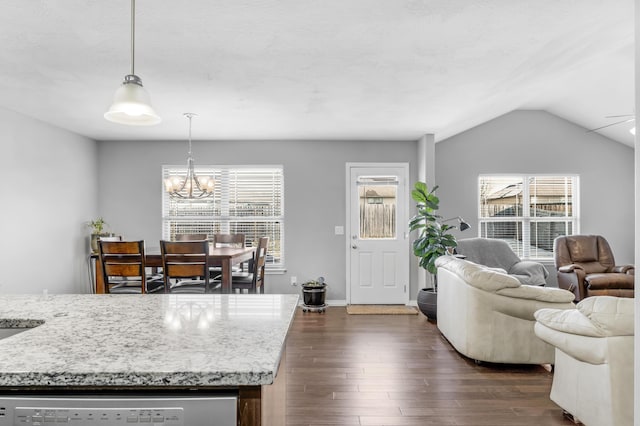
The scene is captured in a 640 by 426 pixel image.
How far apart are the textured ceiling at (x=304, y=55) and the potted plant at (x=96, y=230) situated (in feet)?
4.95

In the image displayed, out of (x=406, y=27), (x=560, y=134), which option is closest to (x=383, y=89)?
(x=406, y=27)

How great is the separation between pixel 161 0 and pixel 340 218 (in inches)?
169

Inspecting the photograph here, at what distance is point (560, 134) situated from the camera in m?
6.67

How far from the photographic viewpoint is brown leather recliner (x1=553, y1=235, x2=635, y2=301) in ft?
18.2

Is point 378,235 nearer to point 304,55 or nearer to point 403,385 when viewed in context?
point 403,385

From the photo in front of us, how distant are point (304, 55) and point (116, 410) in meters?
2.66

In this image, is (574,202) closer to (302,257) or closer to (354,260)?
(354,260)

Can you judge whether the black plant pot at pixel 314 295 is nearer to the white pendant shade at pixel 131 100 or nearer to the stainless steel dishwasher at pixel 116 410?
the white pendant shade at pixel 131 100

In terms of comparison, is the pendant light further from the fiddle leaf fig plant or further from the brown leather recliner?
the brown leather recliner

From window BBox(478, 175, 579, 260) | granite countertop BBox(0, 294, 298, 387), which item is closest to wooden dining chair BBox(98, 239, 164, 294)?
granite countertop BBox(0, 294, 298, 387)

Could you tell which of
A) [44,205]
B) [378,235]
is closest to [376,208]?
[378,235]

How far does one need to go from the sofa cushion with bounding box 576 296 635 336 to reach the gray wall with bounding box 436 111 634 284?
4.24 metres

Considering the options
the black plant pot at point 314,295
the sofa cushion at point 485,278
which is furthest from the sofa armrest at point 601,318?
the black plant pot at point 314,295

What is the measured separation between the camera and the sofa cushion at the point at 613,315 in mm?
2311
